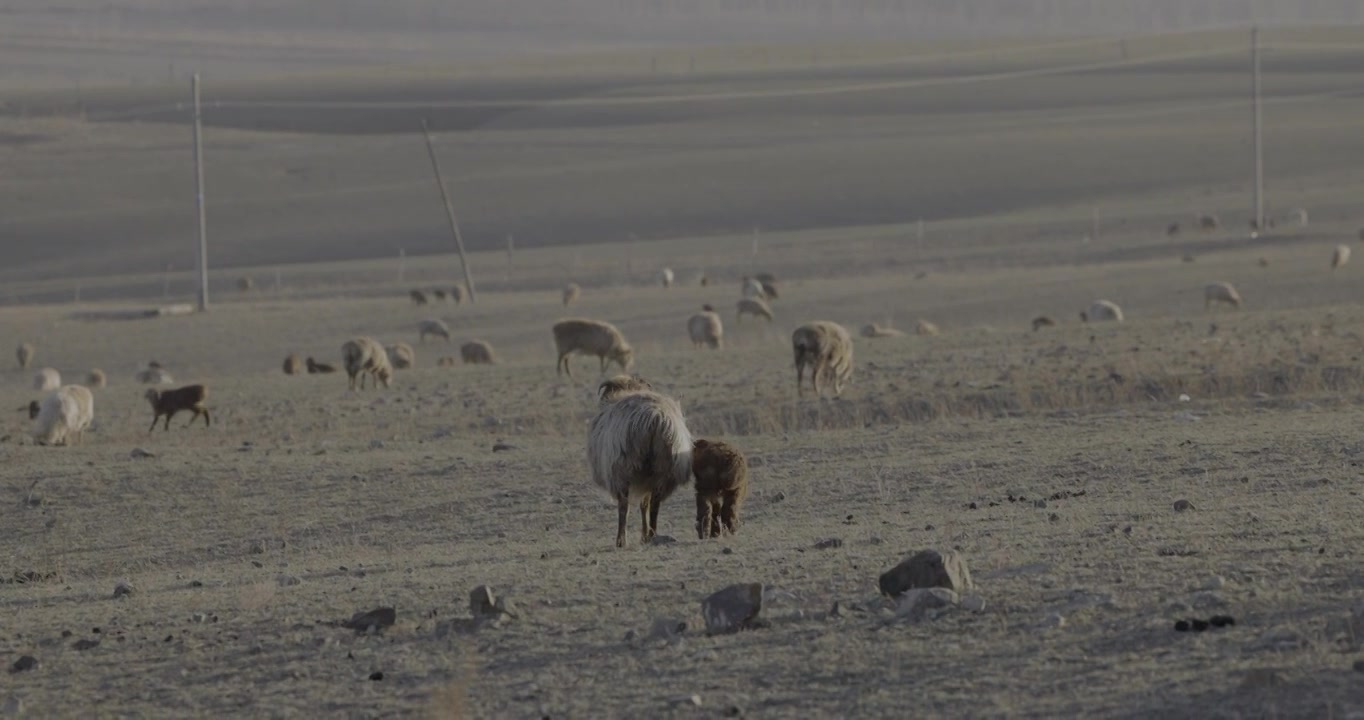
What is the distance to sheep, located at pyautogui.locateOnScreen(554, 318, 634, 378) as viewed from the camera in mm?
25688

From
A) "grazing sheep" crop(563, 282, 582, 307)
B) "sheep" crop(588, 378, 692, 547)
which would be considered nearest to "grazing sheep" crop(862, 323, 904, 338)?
"grazing sheep" crop(563, 282, 582, 307)

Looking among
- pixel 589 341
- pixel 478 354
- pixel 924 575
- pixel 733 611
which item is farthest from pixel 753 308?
pixel 733 611

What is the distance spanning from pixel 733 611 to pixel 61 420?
12360 mm

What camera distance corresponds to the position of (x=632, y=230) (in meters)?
67.2

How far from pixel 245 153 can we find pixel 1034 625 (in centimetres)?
8532

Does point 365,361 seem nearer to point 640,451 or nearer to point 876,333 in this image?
point 876,333

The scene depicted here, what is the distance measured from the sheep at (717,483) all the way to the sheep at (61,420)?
9.51m

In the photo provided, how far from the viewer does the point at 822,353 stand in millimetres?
20297

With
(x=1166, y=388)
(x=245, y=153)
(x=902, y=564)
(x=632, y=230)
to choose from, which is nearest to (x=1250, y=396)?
(x=1166, y=388)

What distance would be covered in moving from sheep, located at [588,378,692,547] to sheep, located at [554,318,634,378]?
14.6m

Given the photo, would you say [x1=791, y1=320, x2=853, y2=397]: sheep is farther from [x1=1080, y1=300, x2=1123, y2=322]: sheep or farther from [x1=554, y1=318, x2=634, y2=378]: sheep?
[x1=1080, y1=300, x2=1123, y2=322]: sheep

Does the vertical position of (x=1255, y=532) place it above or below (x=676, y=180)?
below

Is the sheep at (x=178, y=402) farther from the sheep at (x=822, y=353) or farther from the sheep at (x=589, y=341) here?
the sheep at (x=822, y=353)

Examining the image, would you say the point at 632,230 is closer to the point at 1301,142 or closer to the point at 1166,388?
the point at 1301,142
